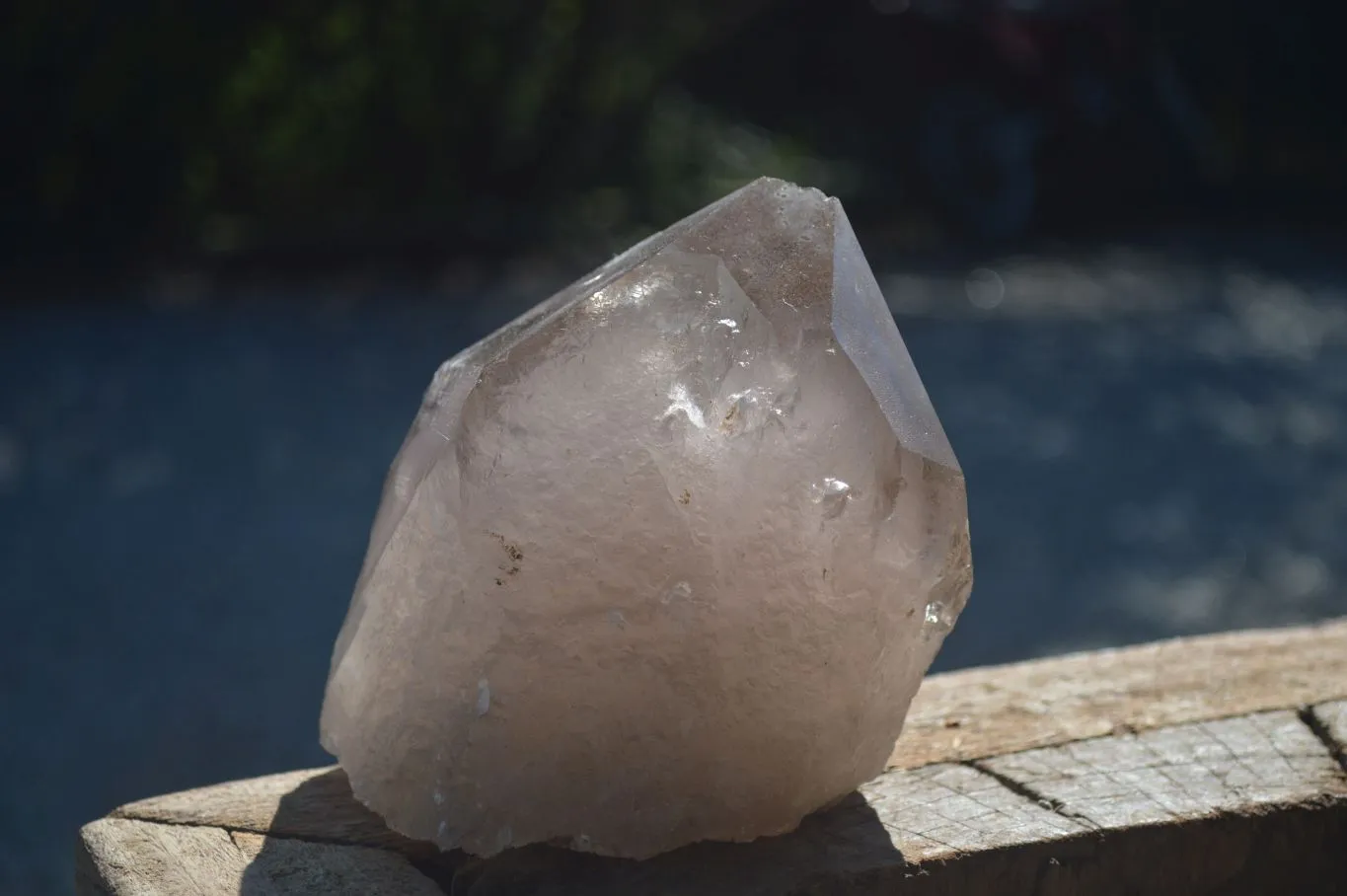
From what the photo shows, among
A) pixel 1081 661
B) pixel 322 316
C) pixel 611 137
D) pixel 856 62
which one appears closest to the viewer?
pixel 1081 661

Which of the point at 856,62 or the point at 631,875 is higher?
the point at 856,62

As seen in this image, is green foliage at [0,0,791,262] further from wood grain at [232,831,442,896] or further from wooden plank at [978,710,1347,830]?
wood grain at [232,831,442,896]

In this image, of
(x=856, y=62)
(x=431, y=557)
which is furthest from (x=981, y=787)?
(x=856, y=62)

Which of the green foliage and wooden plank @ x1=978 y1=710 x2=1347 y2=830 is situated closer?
wooden plank @ x1=978 y1=710 x2=1347 y2=830

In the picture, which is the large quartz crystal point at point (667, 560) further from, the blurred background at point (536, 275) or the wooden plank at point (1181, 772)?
the blurred background at point (536, 275)

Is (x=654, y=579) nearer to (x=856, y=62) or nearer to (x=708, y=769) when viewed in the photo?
(x=708, y=769)

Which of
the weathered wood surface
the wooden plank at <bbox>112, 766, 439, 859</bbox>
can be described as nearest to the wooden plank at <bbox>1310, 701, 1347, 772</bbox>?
the weathered wood surface
